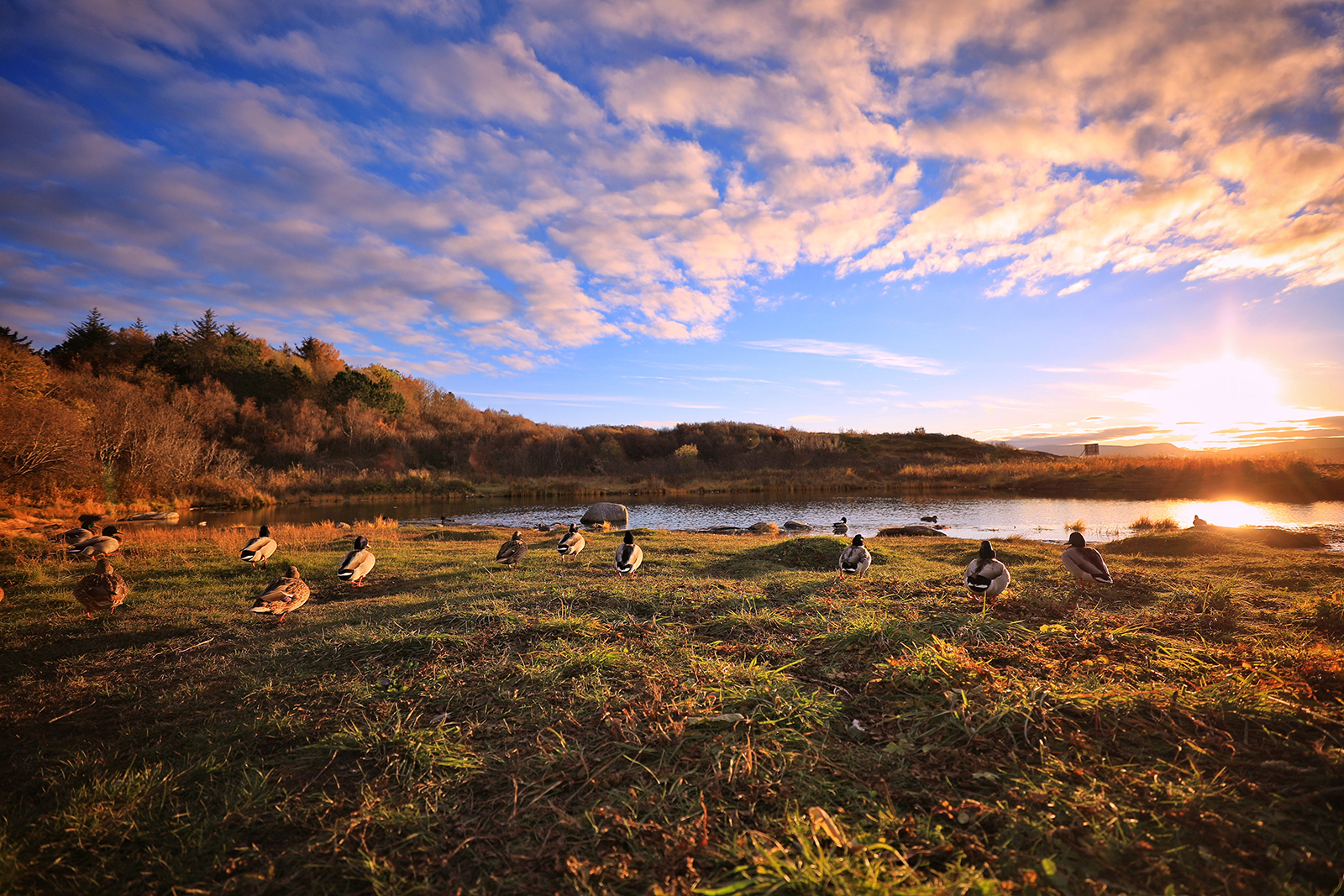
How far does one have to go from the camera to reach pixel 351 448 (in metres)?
55.5

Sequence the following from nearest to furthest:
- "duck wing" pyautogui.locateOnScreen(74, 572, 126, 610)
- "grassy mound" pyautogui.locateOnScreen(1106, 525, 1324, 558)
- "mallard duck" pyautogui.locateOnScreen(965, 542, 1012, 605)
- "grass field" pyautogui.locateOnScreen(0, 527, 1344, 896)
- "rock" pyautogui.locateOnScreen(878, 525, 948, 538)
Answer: "grass field" pyautogui.locateOnScreen(0, 527, 1344, 896) < "mallard duck" pyautogui.locateOnScreen(965, 542, 1012, 605) < "duck wing" pyautogui.locateOnScreen(74, 572, 126, 610) < "grassy mound" pyautogui.locateOnScreen(1106, 525, 1324, 558) < "rock" pyautogui.locateOnScreen(878, 525, 948, 538)

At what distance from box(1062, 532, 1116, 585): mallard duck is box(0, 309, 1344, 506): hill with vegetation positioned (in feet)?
118

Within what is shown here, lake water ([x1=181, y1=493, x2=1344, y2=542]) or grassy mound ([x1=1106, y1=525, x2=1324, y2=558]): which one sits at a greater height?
grassy mound ([x1=1106, y1=525, x2=1324, y2=558])

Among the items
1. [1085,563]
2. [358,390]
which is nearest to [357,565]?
[1085,563]

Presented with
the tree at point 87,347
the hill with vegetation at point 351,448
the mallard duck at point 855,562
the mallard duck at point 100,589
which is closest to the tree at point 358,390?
the hill with vegetation at point 351,448

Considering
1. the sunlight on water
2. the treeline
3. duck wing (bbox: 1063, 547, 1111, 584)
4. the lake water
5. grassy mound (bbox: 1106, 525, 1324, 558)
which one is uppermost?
the treeline

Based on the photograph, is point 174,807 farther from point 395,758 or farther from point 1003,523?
point 1003,523

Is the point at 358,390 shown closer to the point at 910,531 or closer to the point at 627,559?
the point at 910,531

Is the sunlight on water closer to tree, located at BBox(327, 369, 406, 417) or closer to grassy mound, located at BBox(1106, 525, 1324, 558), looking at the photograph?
grassy mound, located at BBox(1106, 525, 1324, 558)

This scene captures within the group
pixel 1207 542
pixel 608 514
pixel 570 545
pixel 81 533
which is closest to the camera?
pixel 570 545

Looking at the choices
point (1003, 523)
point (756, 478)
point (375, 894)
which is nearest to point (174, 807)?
point (375, 894)

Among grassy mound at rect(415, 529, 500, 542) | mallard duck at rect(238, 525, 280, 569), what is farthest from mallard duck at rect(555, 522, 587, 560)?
mallard duck at rect(238, 525, 280, 569)

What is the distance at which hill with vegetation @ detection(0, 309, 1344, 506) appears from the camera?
27000 millimetres

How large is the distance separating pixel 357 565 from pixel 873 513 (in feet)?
93.7
